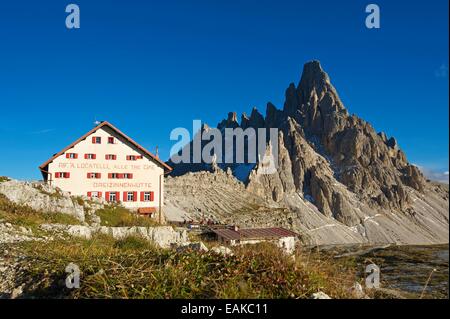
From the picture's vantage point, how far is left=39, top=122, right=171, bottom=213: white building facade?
158 feet

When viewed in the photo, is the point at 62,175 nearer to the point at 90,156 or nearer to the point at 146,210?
the point at 90,156

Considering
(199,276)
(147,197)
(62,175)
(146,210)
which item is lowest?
(199,276)

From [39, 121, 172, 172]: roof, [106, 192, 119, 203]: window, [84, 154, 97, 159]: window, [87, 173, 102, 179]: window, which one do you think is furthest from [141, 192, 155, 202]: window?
[84, 154, 97, 159]: window

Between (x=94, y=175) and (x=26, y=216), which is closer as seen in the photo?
(x=26, y=216)

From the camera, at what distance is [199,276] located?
6.71m

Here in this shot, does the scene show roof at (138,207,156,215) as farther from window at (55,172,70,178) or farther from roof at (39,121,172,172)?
window at (55,172,70,178)

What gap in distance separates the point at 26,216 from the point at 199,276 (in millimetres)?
17273

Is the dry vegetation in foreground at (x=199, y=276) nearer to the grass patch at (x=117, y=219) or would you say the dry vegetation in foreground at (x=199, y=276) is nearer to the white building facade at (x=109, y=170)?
the grass patch at (x=117, y=219)

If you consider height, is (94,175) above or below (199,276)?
above

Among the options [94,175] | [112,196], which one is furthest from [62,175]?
[112,196]

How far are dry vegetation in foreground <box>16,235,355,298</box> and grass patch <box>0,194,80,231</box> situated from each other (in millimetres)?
10901

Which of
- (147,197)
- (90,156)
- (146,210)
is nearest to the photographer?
(146,210)

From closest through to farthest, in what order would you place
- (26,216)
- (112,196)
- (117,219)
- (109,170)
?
(26,216) → (117,219) → (112,196) → (109,170)

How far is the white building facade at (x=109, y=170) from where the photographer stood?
48219 mm
